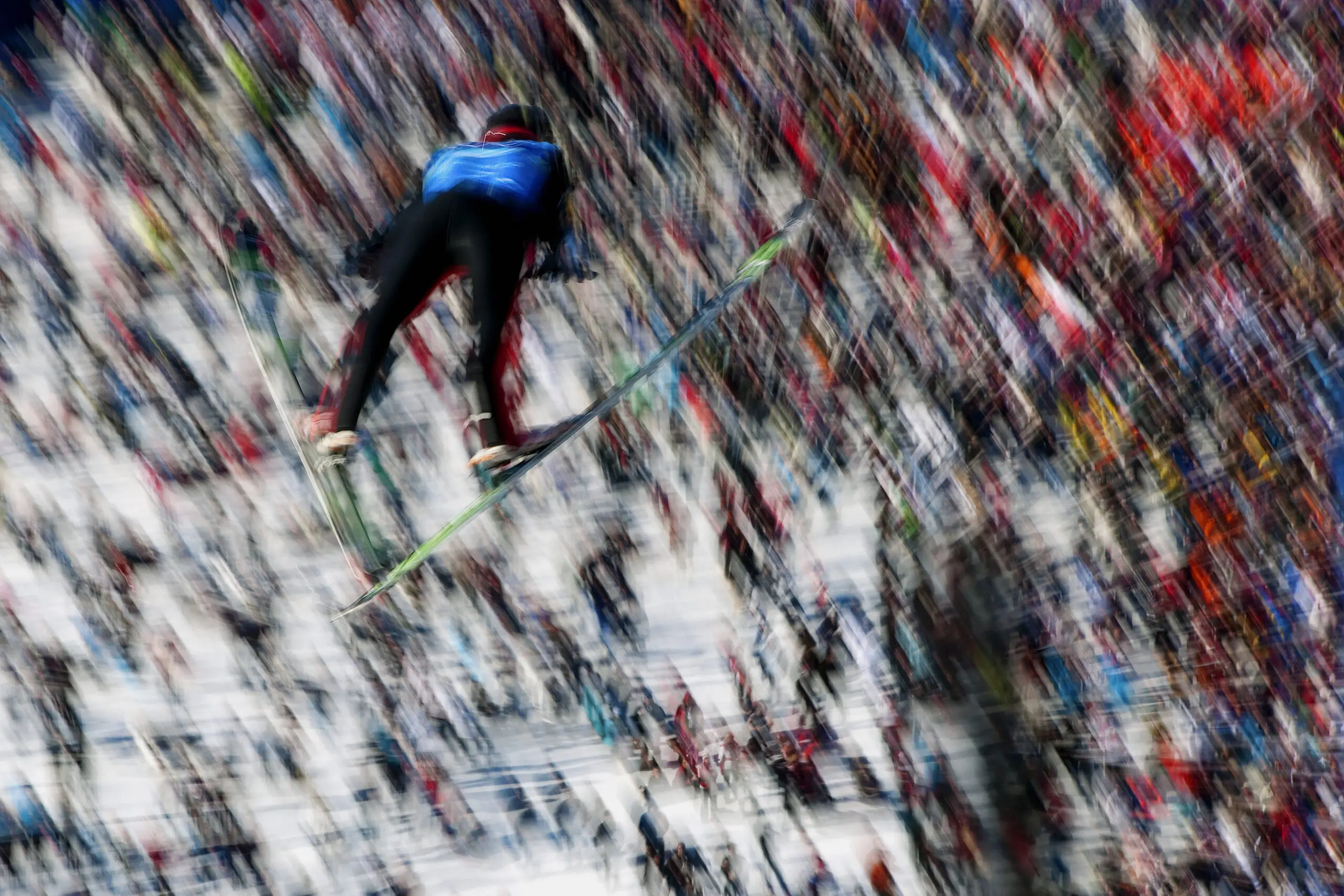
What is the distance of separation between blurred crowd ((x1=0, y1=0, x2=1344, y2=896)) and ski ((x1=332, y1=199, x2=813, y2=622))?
10cm

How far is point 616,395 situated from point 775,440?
1.95 ft

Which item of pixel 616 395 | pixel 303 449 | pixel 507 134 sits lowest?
pixel 616 395

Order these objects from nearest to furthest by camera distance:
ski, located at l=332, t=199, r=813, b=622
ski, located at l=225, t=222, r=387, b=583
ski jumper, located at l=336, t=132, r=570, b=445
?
ski jumper, located at l=336, t=132, r=570, b=445 < ski, located at l=332, t=199, r=813, b=622 < ski, located at l=225, t=222, r=387, b=583

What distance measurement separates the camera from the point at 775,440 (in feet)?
10.7

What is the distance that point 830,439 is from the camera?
3.27m

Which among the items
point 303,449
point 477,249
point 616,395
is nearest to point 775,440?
point 616,395

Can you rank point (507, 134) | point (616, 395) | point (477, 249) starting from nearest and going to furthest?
point (477, 249), point (507, 134), point (616, 395)

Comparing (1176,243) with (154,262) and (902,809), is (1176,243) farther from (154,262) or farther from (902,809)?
(154,262)

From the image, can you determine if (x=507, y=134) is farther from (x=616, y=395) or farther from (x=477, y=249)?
(x=616, y=395)

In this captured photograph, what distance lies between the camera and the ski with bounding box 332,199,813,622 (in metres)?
2.77

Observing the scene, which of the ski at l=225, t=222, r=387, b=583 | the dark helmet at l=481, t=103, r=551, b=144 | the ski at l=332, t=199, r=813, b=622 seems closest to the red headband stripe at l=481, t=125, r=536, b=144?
the dark helmet at l=481, t=103, r=551, b=144

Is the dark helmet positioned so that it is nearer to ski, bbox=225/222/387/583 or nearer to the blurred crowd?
the blurred crowd

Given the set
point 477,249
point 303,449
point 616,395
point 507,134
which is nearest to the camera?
point 477,249

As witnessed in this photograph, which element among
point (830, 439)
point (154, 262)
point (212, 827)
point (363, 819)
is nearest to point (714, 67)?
point (830, 439)
